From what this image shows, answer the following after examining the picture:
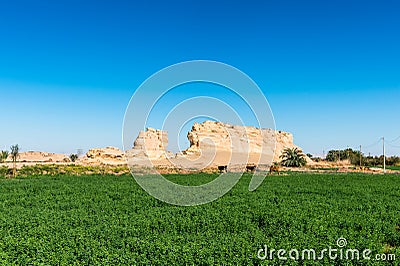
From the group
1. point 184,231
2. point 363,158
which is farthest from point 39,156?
point 184,231

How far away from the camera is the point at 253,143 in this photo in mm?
106312

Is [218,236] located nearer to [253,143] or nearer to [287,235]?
[287,235]

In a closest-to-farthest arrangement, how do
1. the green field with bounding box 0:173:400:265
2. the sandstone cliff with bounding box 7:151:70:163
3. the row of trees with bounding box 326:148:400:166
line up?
the green field with bounding box 0:173:400:265
the row of trees with bounding box 326:148:400:166
the sandstone cliff with bounding box 7:151:70:163

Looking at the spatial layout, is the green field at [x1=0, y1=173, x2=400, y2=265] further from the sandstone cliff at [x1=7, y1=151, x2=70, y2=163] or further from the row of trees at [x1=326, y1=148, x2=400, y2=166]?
the sandstone cliff at [x1=7, y1=151, x2=70, y2=163]

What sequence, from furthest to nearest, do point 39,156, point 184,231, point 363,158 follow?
point 39,156 < point 363,158 < point 184,231

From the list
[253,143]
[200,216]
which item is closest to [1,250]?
[200,216]

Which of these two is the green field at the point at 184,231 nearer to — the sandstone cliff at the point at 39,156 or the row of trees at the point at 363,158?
the row of trees at the point at 363,158

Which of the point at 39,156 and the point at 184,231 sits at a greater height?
the point at 39,156

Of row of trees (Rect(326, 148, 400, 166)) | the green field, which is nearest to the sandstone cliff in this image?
row of trees (Rect(326, 148, 400, 166))

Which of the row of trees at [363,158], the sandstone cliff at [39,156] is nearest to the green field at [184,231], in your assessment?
the row of trees at [363,158]

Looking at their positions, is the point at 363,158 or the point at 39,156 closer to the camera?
the point at 363,158

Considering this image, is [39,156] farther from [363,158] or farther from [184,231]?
[184,231]

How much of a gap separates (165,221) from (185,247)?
11.8ft

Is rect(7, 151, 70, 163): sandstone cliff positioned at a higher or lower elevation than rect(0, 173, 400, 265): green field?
higher
